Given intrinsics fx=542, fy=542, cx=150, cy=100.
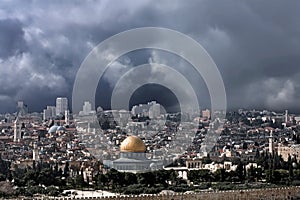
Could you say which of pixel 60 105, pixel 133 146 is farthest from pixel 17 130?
pixel 133 146

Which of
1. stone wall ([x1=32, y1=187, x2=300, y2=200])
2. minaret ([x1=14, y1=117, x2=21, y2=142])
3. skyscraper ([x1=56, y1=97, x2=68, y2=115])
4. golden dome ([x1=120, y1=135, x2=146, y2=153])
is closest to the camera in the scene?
stone wall ([x1=32, y1=187, x2=300, y2=200])

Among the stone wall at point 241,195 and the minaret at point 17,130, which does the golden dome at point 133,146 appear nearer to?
the stone wall at point 241,195

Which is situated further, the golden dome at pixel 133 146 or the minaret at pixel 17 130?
the minaret at pixel 17 130

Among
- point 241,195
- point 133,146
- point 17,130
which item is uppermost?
point 17,130

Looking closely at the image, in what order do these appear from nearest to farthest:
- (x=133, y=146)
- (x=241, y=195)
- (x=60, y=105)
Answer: (x=241, y=195) → (x=133, y=146) → (x=60, y=105)

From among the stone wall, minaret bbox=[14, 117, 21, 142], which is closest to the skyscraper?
minaret bbox=[14, 117, 21, 142]

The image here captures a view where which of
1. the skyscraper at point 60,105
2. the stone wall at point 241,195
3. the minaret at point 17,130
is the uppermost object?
the skyscraper at point 60,105

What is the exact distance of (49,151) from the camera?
38.7 meters

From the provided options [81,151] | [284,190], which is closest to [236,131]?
[81,151]

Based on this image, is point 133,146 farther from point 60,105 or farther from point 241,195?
point 60,105

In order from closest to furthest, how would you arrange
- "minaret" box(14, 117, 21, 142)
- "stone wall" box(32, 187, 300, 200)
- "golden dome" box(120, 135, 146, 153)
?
"stone wall" box(32, 187, 300, 200), "golden dome" box(120, 135, 146, 153), "minaret" box(14, 117, 21, 142)

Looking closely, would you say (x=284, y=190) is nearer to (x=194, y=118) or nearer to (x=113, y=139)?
(x=113, y=139)

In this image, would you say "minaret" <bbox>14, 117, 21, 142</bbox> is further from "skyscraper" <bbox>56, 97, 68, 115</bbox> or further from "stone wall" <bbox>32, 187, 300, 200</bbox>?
"stone wall" <bbox>32, 187, 300, 200</bbox>

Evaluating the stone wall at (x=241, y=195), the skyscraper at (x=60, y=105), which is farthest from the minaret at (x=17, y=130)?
the stone wall at (x=241, y=195)
